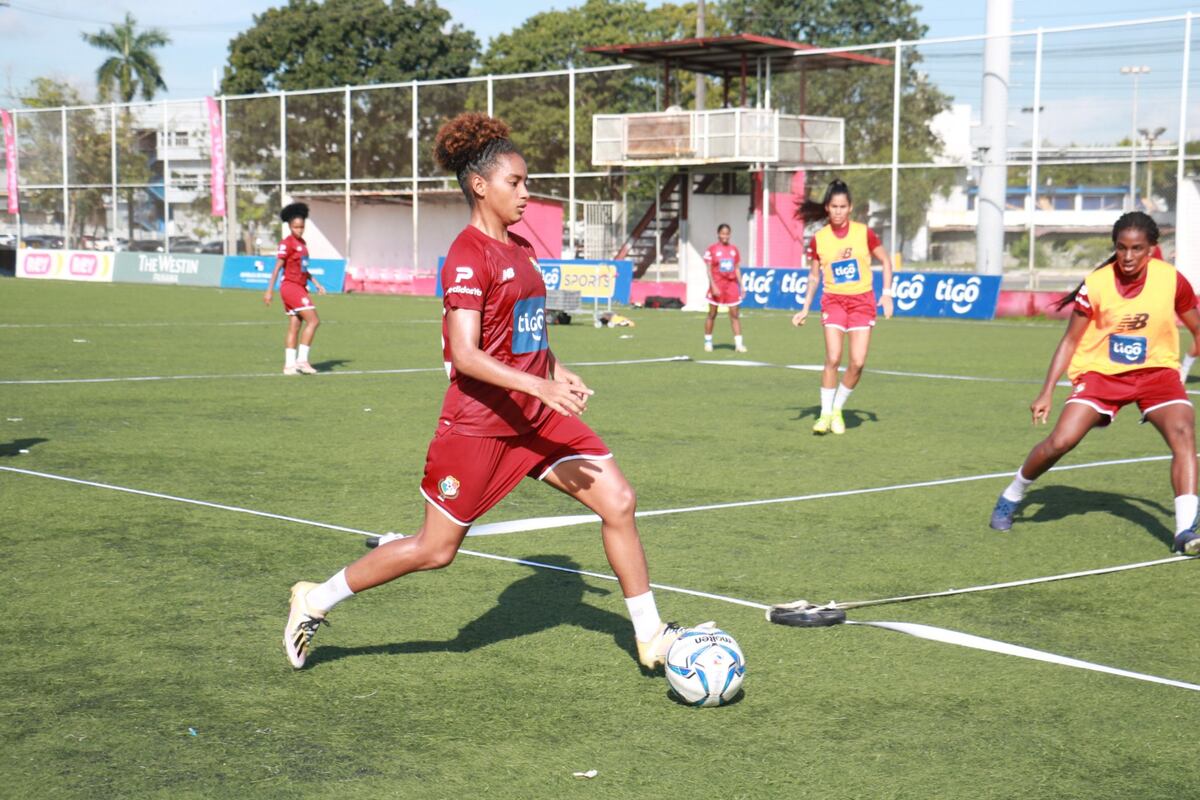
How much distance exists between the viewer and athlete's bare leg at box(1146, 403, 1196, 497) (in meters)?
7.71

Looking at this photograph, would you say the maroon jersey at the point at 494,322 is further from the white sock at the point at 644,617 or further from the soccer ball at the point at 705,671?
the soccer ball at the point at 705,671

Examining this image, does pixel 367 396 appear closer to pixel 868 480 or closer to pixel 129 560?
pixel 868 480

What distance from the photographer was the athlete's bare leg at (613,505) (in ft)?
17.0

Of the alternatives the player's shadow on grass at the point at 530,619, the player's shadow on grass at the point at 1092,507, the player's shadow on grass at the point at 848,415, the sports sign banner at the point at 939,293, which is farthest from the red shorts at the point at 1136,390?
the sports sign banner at the point at 939,293

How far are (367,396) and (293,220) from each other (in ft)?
10.4

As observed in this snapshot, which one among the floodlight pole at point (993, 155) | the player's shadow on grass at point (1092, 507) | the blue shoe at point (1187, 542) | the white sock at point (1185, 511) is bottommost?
the player's shadow on grass at point (1092, 507)

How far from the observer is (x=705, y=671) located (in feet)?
16.1

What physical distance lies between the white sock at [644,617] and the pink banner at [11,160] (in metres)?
56.6

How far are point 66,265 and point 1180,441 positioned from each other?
155 ft

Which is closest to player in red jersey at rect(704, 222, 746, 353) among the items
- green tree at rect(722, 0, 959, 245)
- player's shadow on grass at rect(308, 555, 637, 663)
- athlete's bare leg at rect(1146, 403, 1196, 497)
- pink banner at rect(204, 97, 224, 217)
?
green tree at rect(722, 0, 959, 245)

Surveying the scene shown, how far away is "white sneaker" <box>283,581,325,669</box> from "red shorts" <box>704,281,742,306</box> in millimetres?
17263

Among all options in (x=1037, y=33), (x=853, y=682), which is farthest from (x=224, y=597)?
(x=1037, y=33)

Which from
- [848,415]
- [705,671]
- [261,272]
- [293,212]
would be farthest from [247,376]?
[261,272]

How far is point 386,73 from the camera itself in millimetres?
75312
